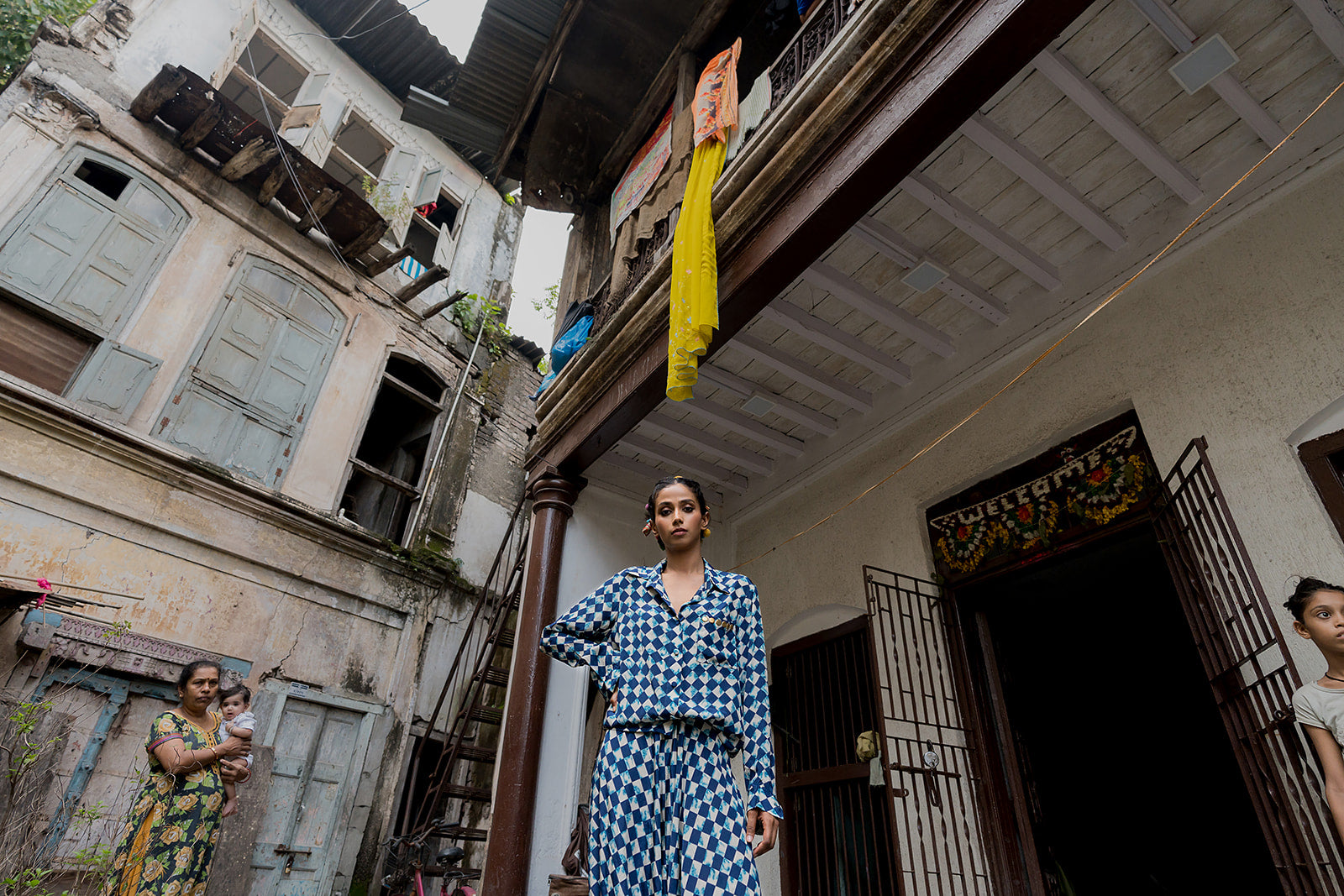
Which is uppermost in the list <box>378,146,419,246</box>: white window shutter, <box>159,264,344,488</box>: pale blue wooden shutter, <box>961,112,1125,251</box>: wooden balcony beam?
<box>378,146,419,246</box>: white window shutter

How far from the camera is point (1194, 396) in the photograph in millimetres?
3660

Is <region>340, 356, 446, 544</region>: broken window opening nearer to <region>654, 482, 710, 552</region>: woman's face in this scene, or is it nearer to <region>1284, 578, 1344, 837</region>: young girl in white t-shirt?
<region>654, 482, 710, 552</region>: woman's face

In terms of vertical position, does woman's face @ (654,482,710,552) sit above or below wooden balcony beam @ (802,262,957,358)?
below

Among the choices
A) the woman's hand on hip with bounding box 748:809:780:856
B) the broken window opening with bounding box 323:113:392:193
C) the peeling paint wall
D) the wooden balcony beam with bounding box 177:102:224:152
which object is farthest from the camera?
the broken window opening with bounding box 323:113:392:193

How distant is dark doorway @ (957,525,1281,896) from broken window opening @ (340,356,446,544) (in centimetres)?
791

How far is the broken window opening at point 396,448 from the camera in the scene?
10.5 metres

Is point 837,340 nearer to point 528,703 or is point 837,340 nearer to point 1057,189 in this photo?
point 1057,189

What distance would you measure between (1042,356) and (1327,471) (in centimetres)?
151

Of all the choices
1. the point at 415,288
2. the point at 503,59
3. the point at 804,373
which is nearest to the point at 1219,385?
the point at 804,373

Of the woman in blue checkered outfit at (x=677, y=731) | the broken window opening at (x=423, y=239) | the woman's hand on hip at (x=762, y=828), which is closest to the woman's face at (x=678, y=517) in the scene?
the woman in blue checkered outfit at (x=677, y=731)

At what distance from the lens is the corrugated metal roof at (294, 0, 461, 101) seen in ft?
38.4

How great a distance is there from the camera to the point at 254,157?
8.96m

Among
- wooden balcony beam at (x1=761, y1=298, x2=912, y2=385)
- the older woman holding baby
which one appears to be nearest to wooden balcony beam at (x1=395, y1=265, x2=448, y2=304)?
wooden balcony beam at (x1=761, y1=298, x2=912, y2=385)

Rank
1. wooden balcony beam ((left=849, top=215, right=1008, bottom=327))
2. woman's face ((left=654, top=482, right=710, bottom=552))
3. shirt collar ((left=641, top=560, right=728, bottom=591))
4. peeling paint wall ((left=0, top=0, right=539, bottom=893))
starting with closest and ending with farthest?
1. shirt collar ((left=641, top=560, right=728, bottom=591))
2. woman's face ((left=654, top=482, right=710, bottom=552))
3. wooden balcony beam ((left=849, top=215, right=1008, bottom=327))
4. peeling paint wall ((left=0, top=0, right=539, bottom=893))
